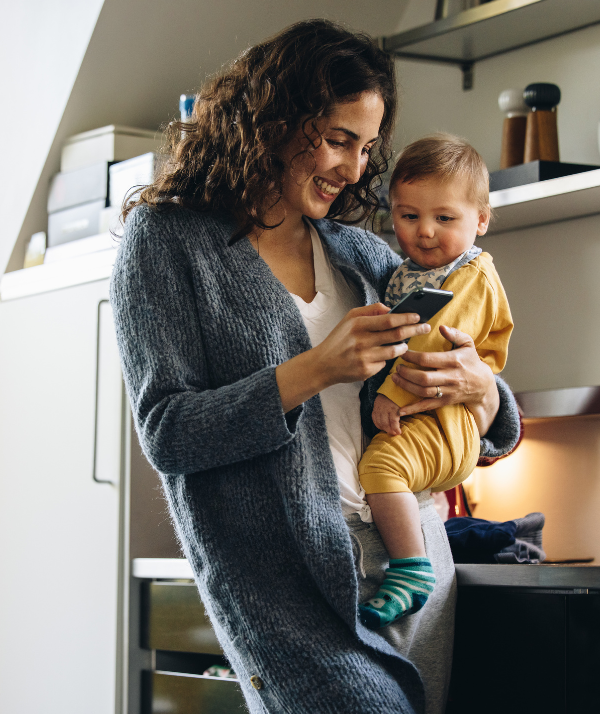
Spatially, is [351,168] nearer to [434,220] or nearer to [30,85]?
[434,220]

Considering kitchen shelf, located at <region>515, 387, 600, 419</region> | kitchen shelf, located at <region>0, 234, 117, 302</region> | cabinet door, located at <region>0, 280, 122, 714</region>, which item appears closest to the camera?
kitchen shelf, located at <region>515, 387, 600, 419</region>

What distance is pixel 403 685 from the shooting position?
3.59ft

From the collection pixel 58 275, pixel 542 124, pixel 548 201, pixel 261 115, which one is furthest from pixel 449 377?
pixel 58 275

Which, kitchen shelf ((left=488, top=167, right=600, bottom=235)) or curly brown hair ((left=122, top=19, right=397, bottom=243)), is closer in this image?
curly brown hair ((left=122, top=19, right=397, bottom=243))

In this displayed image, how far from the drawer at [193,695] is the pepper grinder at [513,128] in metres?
1.38

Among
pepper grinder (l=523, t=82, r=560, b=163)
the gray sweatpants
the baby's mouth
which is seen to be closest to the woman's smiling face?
the baby's mouth

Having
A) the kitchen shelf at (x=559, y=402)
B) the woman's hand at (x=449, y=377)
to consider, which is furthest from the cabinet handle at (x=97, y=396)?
the woman's hand at (x=449, y=377)

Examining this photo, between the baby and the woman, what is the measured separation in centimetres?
4

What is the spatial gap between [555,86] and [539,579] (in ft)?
4.07

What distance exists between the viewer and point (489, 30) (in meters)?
2.09

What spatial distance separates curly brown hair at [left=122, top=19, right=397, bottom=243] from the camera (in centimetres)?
120

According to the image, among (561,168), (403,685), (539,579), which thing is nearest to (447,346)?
(539,579)

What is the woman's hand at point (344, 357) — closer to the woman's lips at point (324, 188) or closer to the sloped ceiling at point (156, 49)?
the woman's lips at point (324, 188)

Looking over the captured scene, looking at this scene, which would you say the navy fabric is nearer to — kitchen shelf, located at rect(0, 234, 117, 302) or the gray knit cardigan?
the gray knit cardigan
